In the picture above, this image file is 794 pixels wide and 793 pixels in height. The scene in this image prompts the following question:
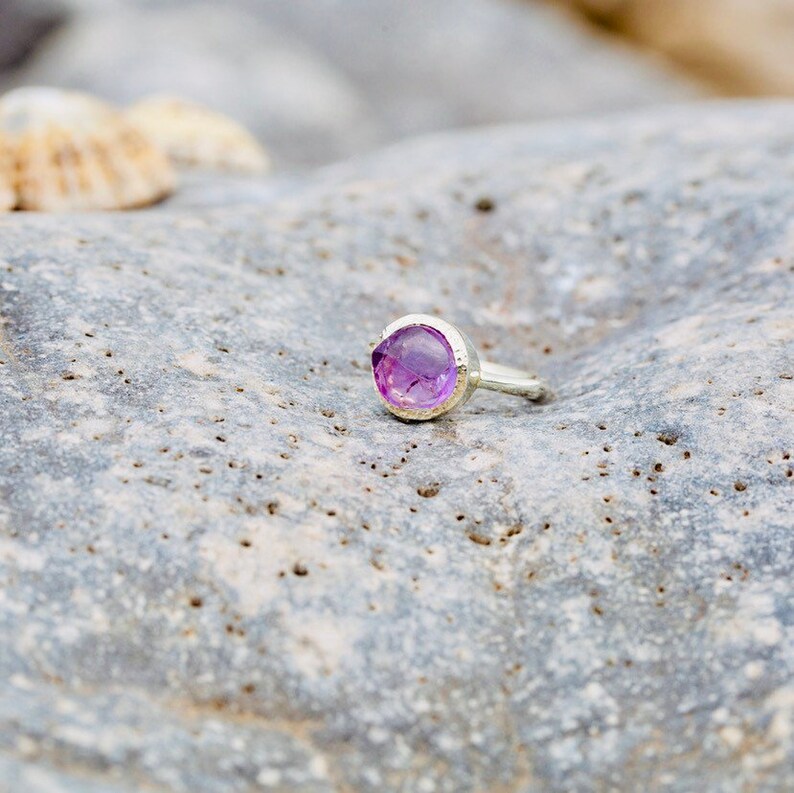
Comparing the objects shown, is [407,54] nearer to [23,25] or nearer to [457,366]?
[23,25]

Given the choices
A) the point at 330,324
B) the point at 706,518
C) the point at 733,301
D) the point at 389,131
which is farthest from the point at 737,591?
the point at 389,131

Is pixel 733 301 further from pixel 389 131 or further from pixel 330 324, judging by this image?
pixel 389 131

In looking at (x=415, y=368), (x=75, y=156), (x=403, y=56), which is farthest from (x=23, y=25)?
(x=415, y=368)

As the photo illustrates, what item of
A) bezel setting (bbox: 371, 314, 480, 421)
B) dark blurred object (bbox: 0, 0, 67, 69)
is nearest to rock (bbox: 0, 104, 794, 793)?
bezel setting (bbox: 371, 314, 480, 421)

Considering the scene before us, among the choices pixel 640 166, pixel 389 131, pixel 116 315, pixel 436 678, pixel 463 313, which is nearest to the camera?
pixel 436 678

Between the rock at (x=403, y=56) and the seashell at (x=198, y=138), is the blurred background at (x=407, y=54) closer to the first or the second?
the rock at (x=403, y=56)

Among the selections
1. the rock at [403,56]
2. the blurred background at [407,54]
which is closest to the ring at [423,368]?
the blurred background at [407,54]
